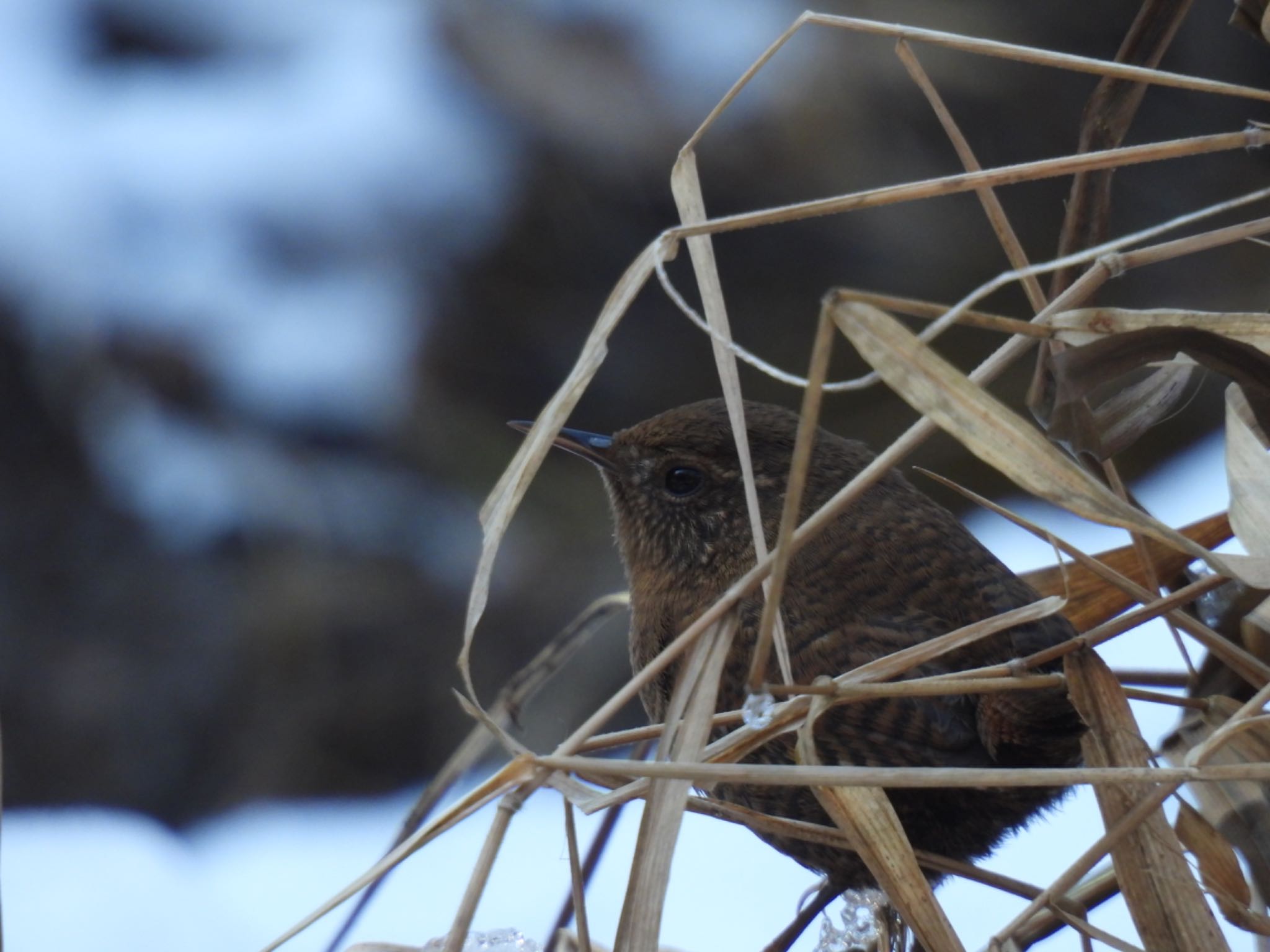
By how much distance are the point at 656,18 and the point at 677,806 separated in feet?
10.0

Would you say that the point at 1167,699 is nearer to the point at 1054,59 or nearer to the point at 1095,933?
the point at 1095,933

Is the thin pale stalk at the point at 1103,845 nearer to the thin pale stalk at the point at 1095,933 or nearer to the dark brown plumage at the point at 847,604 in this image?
the thin pale stalk at the point at 1095,933

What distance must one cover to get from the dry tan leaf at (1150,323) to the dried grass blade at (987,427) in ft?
0.48

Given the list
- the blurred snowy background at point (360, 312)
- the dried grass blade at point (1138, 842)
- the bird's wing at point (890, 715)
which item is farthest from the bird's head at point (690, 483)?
the blurred snowy background at point (360, 312)

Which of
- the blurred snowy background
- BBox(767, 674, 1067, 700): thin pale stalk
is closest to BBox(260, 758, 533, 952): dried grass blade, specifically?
BBox(767, 674, 1067, 700): thin pale stalk

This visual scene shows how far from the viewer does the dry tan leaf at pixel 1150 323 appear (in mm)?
1009

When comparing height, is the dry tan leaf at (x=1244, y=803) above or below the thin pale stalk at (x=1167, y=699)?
below

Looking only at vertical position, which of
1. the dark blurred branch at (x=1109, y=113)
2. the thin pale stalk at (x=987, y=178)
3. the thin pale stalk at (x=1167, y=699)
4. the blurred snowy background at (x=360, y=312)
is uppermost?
the blurred snowy background at (x=360, y=312)

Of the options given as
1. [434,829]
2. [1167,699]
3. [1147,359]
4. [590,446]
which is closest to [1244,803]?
[1167,699]

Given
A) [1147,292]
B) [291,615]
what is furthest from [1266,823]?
[291,615]

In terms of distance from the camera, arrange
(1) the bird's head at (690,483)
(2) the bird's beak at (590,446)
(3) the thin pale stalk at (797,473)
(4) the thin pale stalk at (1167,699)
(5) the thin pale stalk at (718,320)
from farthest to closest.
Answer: (2) the bird's beak at (590,446) → (1) the bird's head at (690,483) → (4) the thin pale stalk at (1167,699) → (5) the thin pale stalk at (718,320) → (3) the thin pale stalk at (797,473)

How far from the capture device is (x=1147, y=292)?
11.6 ft

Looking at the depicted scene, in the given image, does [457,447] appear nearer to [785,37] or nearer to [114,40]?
[114,40]

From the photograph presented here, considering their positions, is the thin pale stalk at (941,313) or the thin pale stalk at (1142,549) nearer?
the thin pale stalk at (941,313)
